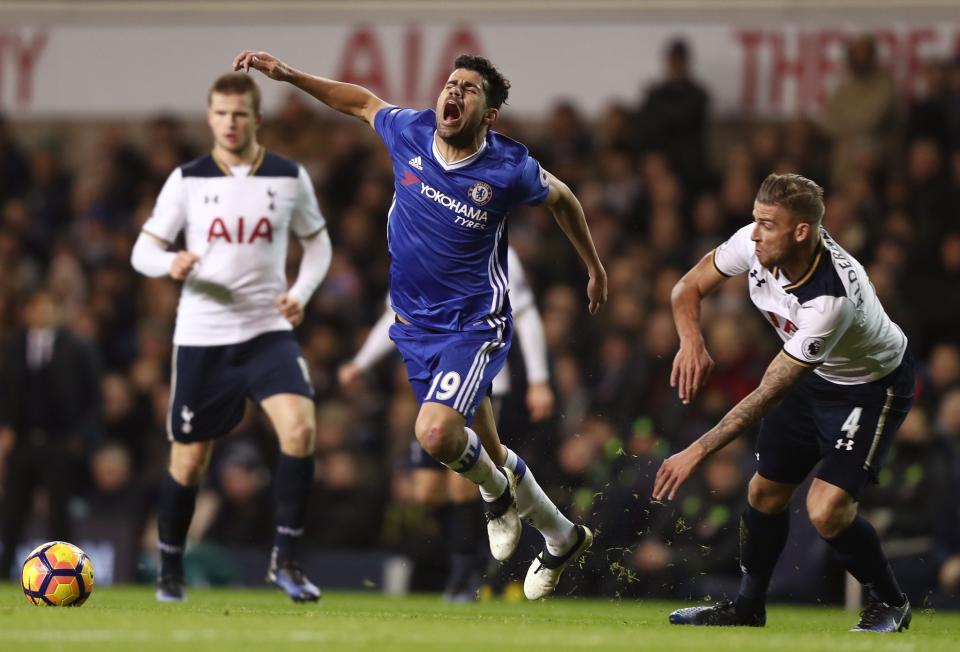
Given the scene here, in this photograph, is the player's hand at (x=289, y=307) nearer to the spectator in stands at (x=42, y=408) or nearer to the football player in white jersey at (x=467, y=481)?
the football player in white jersey at (x=467, y=481)

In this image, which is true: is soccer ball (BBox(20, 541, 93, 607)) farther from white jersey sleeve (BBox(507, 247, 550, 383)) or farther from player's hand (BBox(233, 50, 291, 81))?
white jersey sleeve (BBox(507, 247, 550, 383))

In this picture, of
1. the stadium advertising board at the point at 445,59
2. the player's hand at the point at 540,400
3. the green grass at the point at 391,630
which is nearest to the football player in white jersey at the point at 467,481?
the player's hand at the point at 540,400

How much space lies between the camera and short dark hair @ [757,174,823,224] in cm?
737

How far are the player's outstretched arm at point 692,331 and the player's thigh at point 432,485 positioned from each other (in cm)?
304

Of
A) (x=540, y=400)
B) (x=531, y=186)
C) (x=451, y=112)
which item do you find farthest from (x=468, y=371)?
(x=540, y=400)

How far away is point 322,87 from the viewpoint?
325 inches

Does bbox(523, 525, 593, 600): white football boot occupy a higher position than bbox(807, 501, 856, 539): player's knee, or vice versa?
bbox(807, 501, 856, 539): player's knee

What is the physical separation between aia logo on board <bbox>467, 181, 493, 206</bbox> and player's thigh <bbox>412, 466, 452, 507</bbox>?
3227 mm

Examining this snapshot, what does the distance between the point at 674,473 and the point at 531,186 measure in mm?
1752

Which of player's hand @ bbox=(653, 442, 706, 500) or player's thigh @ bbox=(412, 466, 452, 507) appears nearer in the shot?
player's hand @ bbox=(653, 442, 706, 500)

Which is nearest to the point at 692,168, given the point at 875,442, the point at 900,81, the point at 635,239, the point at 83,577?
the point at 635,239

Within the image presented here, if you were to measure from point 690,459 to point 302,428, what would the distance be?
113 inches

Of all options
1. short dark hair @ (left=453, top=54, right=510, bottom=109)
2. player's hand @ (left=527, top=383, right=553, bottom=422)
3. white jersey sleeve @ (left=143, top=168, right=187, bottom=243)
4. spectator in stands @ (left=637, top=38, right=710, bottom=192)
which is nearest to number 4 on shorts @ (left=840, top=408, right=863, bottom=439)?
short dark hair @ (left=453, top=54, right=510, bottom=109)

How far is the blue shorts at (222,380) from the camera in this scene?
30.5 feet
